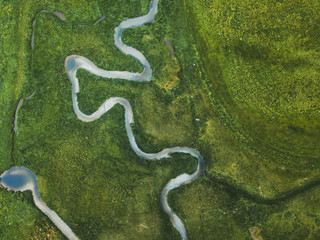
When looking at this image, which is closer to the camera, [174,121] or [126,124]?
[174,121]

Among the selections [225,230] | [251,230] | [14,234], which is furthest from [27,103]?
[251,230]

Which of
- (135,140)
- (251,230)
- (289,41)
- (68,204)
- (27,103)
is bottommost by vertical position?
(251,230)

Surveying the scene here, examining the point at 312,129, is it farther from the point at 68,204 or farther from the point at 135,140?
the point at 68,204

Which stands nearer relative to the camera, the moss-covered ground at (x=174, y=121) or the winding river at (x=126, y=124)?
Result: the moss-covered ground at (x=174, y=121)

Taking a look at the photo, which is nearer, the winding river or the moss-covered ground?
the moss-covered ground
